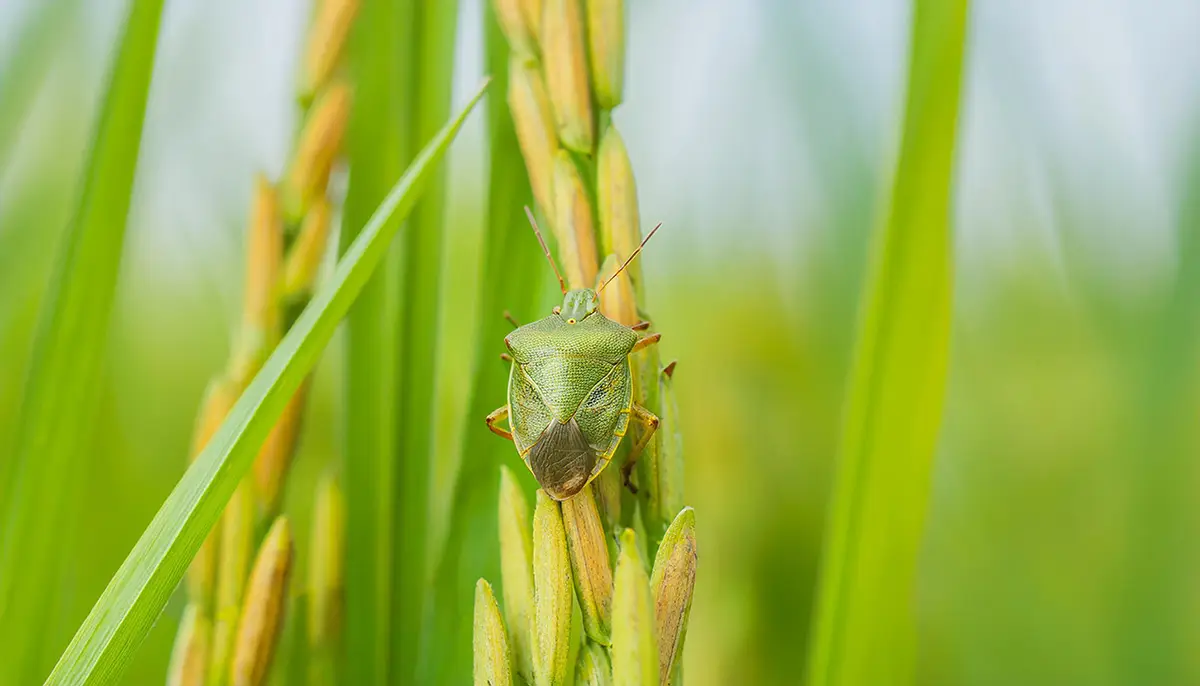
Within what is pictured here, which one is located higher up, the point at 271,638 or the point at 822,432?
the point at 822,432

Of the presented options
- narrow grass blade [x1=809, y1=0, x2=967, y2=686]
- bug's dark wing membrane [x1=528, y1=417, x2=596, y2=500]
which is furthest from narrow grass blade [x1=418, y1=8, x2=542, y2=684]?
narrow grass blade [x1=809, y1=0, x2=967, y2=686]

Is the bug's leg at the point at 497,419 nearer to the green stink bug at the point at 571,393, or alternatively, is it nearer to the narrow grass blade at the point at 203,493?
the green stink bug at the point at 571,393

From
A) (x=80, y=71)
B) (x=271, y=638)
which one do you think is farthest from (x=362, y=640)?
(x=80, y=71)

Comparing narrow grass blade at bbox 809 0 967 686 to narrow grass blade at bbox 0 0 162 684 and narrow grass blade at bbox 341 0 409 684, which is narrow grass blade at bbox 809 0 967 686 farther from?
narrow grass blade at bbox 0 0 162 684

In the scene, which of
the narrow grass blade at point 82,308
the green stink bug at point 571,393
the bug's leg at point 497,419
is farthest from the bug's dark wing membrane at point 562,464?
the narrow grass blade at point 82,308

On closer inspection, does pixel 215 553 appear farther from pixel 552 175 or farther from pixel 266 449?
pixel 552 175

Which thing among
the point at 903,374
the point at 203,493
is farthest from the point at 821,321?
the point at 203,493
